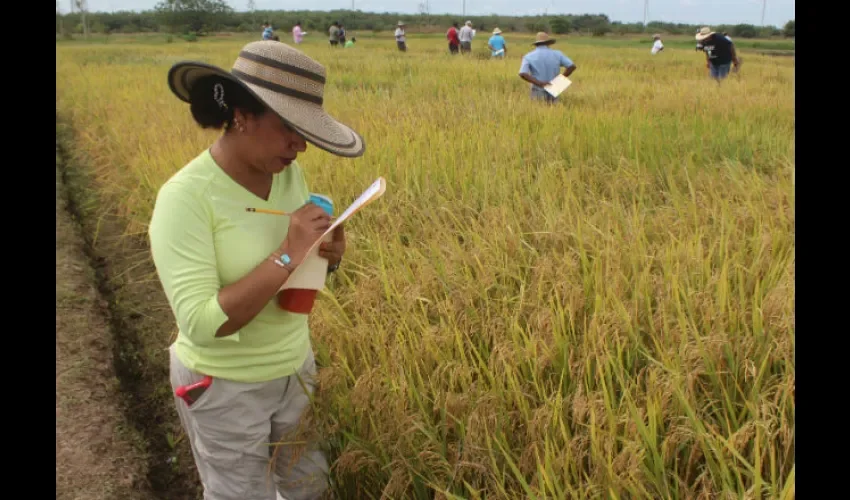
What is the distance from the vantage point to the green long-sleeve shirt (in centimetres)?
125

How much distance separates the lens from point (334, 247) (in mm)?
1451

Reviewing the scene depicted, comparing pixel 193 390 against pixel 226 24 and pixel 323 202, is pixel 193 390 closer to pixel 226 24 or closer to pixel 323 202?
pixel 323 202

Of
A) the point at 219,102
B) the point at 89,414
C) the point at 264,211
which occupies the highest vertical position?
the point at 219,102

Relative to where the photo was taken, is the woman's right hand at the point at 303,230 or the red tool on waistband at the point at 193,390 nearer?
the woman's right hand at the point at 303,230

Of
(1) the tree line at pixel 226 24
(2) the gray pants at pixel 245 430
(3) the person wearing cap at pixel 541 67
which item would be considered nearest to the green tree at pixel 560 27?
(1) the tree line at pixel 226 24

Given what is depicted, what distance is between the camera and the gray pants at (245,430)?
57.7 inches

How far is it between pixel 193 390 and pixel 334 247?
0.46m

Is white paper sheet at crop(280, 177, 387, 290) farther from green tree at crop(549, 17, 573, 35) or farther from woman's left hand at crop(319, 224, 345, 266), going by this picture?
green tree at crop(549, 17, 573, 35)

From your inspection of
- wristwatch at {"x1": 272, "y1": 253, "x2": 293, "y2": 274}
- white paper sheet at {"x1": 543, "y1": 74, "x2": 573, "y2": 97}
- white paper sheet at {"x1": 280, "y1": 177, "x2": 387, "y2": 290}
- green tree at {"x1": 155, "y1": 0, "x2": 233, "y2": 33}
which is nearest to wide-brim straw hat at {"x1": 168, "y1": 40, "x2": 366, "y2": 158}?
white paper sheet at {"x1": 280, "y1": 177, "x2": 387, "y2": 290}

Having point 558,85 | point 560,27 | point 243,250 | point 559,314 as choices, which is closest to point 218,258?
point 243,250

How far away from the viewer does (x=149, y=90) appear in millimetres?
8023

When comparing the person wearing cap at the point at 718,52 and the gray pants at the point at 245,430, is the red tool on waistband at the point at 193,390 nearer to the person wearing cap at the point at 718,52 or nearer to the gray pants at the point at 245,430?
the gray pants at the point at 245,430
